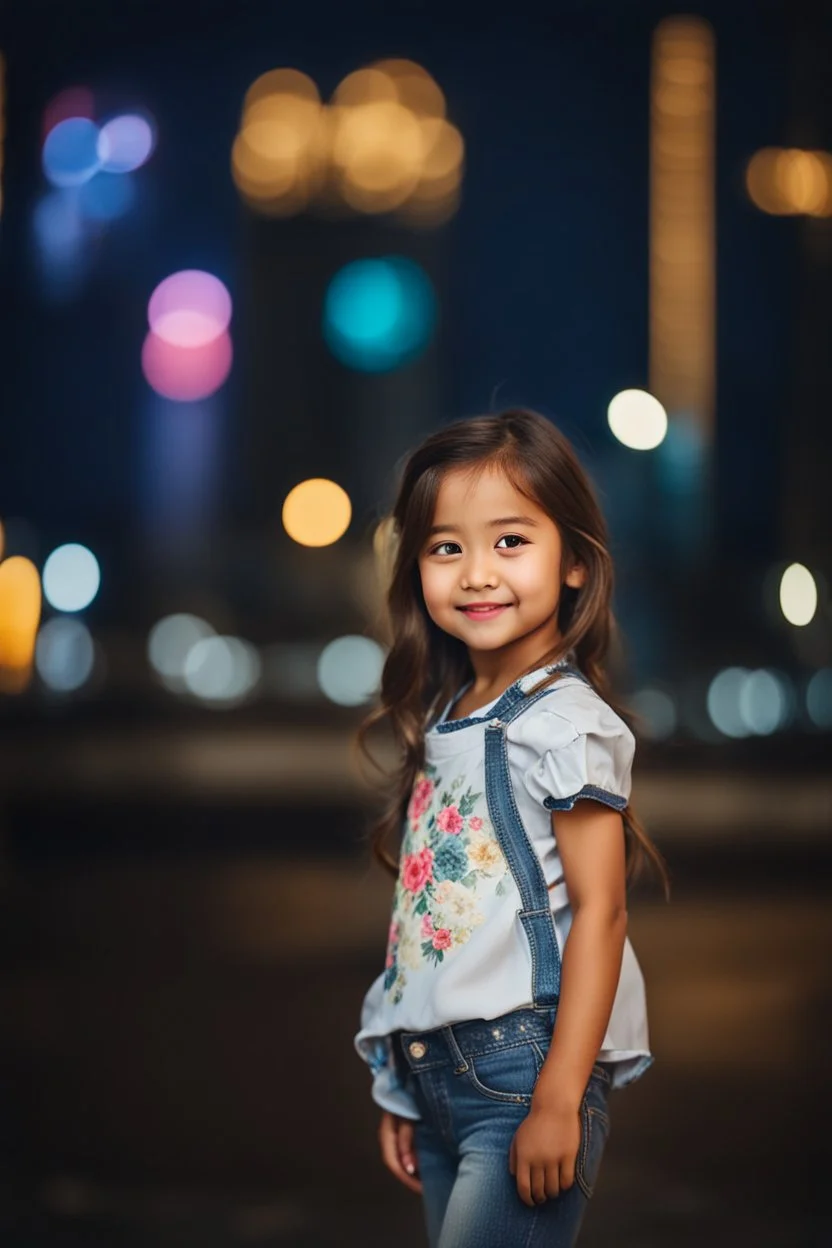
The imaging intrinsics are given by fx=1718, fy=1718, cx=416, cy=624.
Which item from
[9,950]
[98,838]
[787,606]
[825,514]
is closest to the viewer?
[9,950]

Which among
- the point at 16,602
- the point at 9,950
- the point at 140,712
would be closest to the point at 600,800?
the point at 9,950

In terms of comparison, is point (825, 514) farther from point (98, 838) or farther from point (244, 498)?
point (244, 498)

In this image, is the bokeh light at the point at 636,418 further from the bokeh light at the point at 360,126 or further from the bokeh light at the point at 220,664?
the bokeh light at the point at 220,664

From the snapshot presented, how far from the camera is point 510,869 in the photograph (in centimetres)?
202

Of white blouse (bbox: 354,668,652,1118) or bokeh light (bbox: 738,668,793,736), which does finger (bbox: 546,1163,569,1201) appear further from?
bokeh light (bbox: 738,668,793,736)

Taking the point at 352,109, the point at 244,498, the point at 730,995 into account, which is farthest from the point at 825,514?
the point at 244,498

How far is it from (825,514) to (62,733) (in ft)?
24.0

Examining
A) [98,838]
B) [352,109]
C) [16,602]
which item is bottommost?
[98,838]

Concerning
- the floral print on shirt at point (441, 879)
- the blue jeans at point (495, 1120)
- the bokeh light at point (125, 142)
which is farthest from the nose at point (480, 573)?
the bokeh light at point (125, 142)

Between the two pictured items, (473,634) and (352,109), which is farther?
(352,109)

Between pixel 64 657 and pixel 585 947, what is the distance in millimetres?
20131

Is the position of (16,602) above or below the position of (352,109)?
below

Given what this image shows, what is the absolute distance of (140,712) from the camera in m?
16.6

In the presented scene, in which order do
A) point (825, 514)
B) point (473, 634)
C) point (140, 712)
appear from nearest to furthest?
point (473, 634) → point (825, 514) → point (140, 712)
